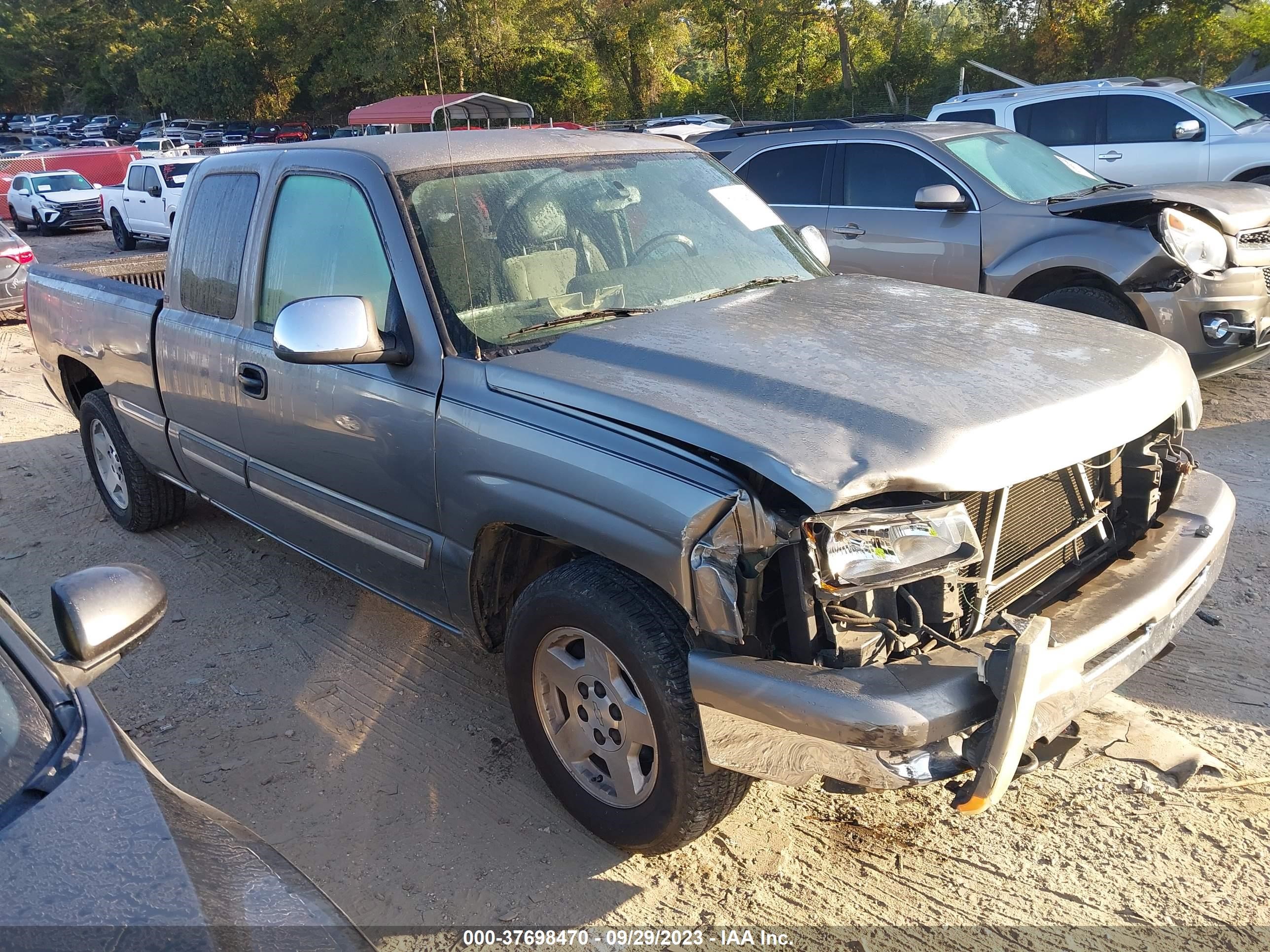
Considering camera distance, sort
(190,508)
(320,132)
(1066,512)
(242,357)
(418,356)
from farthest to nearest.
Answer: (320,132) < (190,508) < (242,357) < (418,356) < (1066,512)

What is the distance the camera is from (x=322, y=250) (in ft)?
12.0

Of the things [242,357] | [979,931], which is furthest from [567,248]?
[979,931]

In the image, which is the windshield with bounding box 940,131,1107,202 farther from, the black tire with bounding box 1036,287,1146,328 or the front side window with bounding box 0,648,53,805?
the front side window with bounding box 0,648,53,805

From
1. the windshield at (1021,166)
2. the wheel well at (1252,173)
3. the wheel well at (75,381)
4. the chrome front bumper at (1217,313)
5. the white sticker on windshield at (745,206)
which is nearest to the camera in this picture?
the white sticker on windshield at (745,206)

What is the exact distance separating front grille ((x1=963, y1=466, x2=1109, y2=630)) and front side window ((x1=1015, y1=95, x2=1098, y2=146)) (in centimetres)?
892

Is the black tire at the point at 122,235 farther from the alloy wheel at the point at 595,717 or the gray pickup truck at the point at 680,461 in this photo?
the alloy wheel at the point at 595,717

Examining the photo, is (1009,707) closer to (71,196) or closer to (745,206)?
(745,206)

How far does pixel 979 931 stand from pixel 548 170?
277 cm

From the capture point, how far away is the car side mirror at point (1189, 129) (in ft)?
32.6

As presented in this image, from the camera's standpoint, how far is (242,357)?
396cm

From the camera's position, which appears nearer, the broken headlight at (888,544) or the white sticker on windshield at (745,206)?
the broken headlight at (888,544)

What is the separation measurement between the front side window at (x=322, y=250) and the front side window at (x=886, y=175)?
4.79 metres

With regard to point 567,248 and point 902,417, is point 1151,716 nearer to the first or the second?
point 902,417

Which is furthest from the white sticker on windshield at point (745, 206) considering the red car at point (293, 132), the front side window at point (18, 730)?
the red car at point (293, 132)
